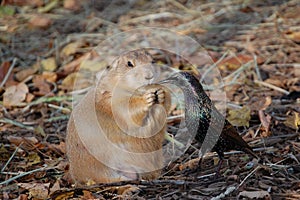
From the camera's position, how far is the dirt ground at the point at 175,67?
3.40 metres

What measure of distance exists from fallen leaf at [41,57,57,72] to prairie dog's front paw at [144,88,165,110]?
2583mm

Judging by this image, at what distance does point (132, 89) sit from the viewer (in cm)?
351

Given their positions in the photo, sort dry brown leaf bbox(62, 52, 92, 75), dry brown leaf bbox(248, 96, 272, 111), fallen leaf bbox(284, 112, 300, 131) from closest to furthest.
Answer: fallen leaf bbox(284, 112, 300, 131) < dry brown leaf bbox(248, 96, 272, 111) < dry brown leaf bbox(62, 52, 92, 75)

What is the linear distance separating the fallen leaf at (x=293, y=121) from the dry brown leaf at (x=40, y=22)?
3686mm

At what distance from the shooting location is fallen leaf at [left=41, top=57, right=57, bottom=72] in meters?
5.86

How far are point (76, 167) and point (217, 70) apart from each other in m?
2.23

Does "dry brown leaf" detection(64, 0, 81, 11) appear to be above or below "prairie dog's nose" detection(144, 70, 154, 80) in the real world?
below

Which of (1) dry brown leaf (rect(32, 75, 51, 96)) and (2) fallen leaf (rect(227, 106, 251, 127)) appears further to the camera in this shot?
(1) dry brown leaf (rect(32, 75, 51, 96))

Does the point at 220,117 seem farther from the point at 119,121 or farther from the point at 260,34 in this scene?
the point at 260,34

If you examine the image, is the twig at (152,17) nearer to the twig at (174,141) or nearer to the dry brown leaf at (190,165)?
the twig at (174,141)

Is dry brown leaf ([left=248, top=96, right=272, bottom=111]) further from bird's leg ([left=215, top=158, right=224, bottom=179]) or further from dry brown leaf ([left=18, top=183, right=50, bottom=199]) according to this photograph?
dry brown leaf ([left=18, top=183, right=50, bottom=199])

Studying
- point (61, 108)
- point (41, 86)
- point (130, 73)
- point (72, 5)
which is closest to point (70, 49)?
point (41, 86)

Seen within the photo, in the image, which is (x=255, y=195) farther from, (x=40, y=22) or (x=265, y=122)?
(x=40, y=22)

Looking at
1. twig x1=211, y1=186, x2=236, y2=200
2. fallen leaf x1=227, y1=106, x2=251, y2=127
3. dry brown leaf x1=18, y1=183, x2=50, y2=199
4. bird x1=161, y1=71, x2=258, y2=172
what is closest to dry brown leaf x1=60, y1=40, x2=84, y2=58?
fallen leaf x1=227, y1=106, x2=251, y2=127
